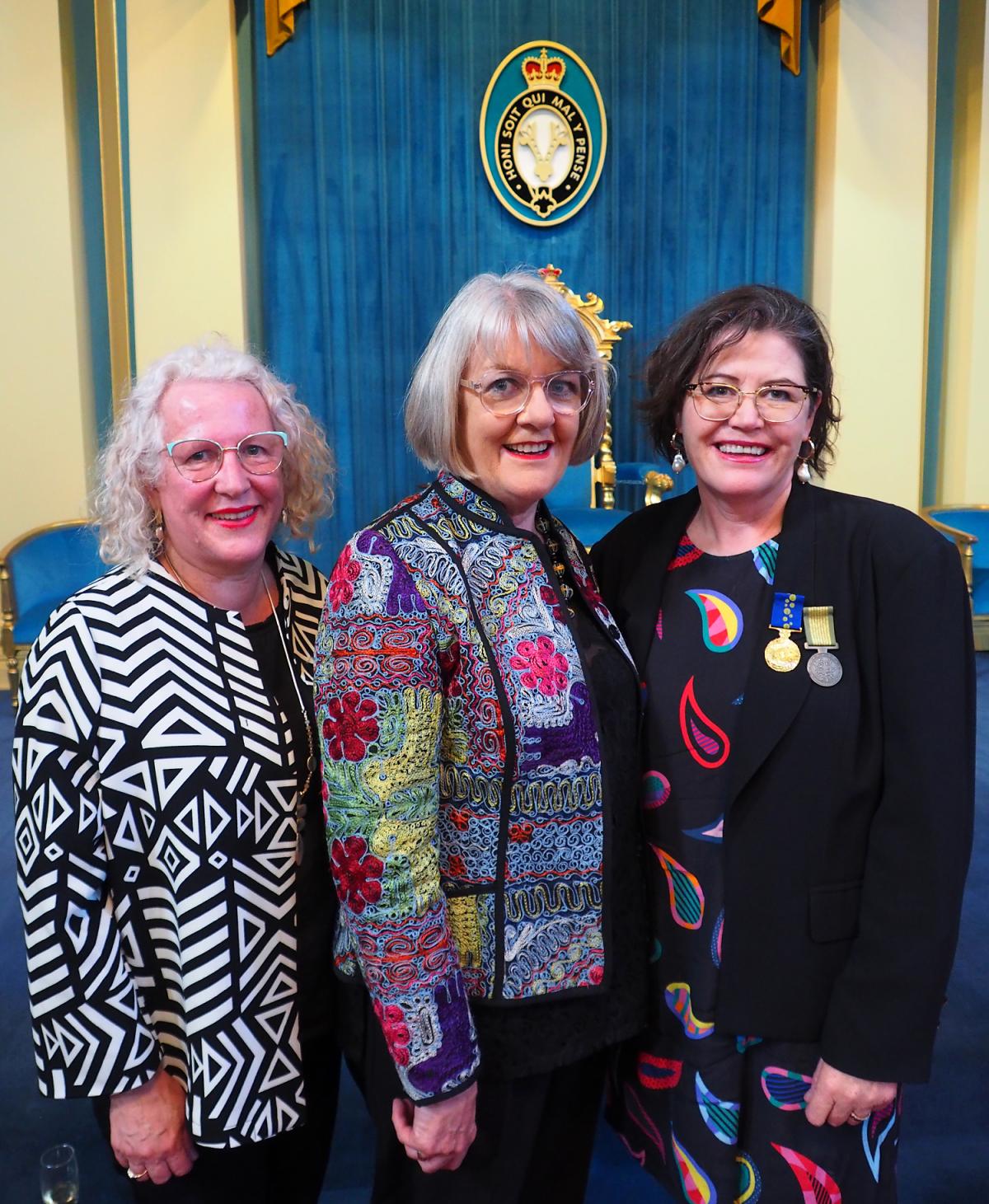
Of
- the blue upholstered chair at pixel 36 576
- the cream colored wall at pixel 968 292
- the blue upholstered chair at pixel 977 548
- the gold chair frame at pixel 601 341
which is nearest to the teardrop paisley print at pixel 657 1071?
the blue upholstered chair at pixel 36 576

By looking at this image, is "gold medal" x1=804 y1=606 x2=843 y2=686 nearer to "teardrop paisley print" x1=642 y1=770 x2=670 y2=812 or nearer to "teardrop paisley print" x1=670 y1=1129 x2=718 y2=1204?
"teardrop paisley print" x1=642 y1=770 x2=670 y2=812

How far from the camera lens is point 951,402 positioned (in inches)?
236

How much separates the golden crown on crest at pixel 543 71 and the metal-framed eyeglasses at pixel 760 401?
5.05 metres

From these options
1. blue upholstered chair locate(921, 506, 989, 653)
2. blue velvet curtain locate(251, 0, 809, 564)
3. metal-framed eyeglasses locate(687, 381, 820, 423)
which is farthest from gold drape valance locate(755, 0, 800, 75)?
metal-framed eyeglasses locate(687, 381, 820, 423)

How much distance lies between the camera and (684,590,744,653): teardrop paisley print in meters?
1.22

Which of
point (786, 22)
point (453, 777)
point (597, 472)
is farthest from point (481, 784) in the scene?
point (786, 22)

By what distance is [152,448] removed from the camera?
1.28 meters

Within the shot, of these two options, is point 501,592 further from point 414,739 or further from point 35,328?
point 35,328

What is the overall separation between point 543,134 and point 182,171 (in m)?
2.05

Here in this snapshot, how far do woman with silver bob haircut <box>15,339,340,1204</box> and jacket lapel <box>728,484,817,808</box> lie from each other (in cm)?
54

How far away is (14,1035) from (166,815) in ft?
4.74

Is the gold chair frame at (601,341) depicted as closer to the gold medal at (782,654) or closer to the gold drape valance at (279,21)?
the gold drape valance at (279,21)

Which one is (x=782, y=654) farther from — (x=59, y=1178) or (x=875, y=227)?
(x=875, y=227)

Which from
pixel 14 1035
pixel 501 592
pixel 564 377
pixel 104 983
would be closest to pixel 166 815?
pixel 104 983
